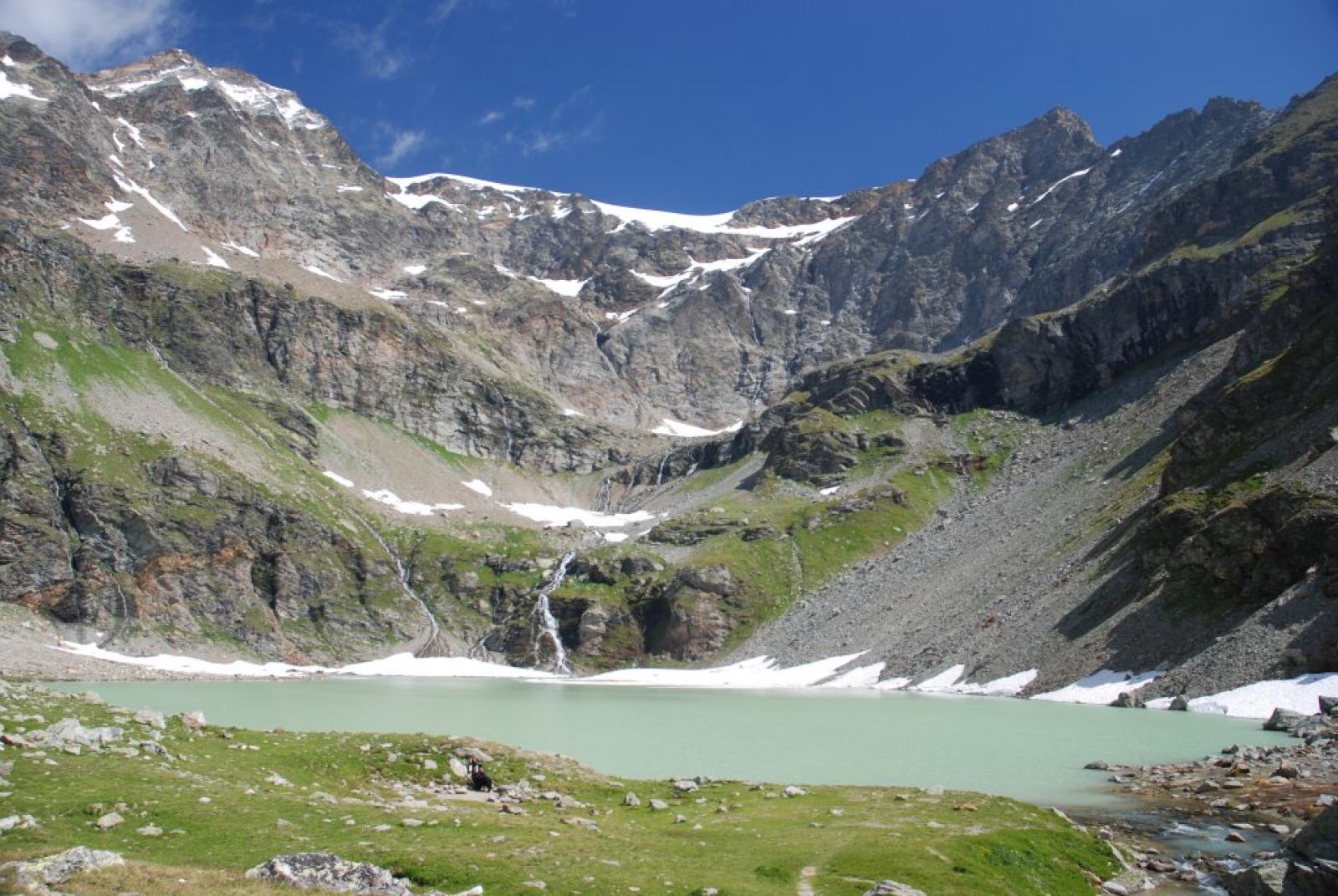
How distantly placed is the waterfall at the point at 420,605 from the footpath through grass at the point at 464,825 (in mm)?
120568

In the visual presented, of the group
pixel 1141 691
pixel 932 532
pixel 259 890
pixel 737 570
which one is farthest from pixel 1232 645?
pixel 737 570

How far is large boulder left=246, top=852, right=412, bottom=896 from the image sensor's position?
553 inches

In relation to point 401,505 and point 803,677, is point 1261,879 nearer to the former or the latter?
point 803,677

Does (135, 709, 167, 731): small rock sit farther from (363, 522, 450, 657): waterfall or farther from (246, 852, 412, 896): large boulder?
(363, 522, 450, 657): waterfall

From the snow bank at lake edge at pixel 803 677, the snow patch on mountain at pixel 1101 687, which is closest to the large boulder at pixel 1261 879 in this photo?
the snow bank at lake edge at pixel 803 677

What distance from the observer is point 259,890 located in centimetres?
1327

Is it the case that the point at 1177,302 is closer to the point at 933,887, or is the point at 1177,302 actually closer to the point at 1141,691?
the point at 1141,691

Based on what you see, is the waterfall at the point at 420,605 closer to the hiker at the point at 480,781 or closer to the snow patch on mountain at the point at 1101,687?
the snow patch on mountain at the point at 1101,687

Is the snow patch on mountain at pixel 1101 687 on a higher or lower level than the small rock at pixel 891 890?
lower

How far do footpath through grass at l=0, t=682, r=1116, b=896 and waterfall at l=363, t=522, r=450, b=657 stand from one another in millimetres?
120568

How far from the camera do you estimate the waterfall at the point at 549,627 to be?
14375 cm

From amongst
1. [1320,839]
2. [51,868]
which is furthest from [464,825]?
[1320,839]

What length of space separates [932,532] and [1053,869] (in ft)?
420

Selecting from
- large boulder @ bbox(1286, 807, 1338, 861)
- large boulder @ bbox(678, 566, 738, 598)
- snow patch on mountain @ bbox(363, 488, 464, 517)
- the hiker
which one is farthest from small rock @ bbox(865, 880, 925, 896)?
snow patch on mountain @ bbox(363, 488, 464, 517)
